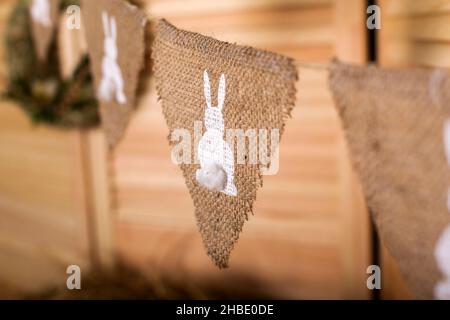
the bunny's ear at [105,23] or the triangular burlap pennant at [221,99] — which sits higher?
the bunny's ear at [105,23]

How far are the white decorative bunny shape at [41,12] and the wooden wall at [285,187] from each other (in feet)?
0.97

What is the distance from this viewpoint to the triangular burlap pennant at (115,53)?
3.06 feet

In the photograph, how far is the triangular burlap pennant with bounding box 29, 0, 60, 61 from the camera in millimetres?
1285

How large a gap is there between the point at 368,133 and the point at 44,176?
1.36 m

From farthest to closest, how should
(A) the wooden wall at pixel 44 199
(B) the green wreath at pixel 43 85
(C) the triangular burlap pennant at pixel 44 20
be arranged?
(A) the wooden wall at pixel 44 199, (B) the green wreath at pixel 43 85, (C) the triangular burlap pennant at pixel 44 20

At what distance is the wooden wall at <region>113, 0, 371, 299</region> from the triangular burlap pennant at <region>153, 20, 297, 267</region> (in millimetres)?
604

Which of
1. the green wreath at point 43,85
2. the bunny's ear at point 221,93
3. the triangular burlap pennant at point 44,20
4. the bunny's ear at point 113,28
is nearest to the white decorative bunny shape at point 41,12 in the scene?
the triangular burlap pennant at point 44,20

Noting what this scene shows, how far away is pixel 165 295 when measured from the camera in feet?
5.10

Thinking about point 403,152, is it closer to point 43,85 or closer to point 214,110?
point 214,110

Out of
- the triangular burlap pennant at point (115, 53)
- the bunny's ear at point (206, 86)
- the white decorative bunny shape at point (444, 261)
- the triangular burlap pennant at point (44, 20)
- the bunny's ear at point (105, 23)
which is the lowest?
the white decorative bunny shape at point (444, 261)

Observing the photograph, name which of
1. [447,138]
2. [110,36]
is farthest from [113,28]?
[447,138]

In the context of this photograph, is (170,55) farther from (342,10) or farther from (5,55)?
(5,55)

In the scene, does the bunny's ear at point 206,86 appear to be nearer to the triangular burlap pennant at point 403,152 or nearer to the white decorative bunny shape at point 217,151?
the white decorative bunny shape at point 217,151
